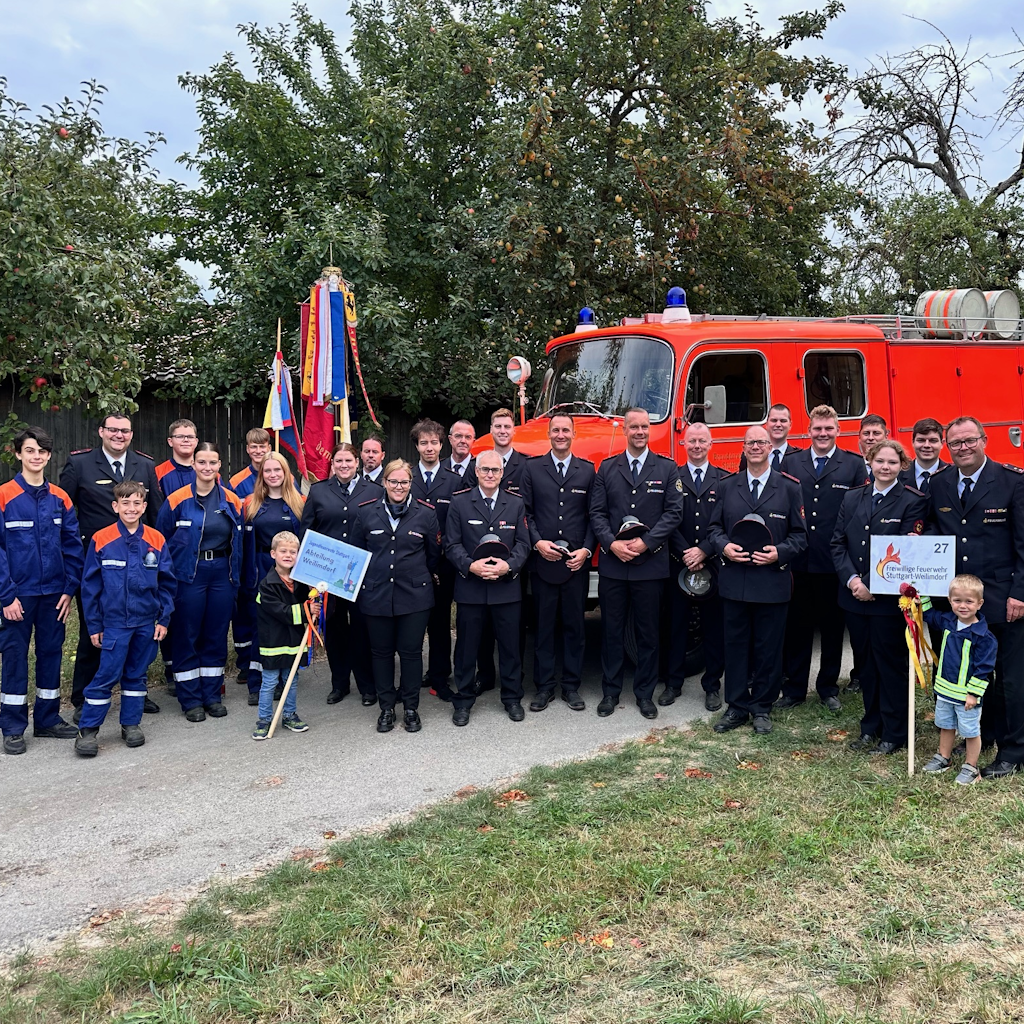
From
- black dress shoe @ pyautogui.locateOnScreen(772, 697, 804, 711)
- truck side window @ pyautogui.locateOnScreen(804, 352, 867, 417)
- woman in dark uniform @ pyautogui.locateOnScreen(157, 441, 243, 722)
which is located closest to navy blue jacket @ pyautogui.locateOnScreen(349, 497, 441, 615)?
woman in dark uniform @ pyautogui.locateOnScreen(157, 441, 243, 722)

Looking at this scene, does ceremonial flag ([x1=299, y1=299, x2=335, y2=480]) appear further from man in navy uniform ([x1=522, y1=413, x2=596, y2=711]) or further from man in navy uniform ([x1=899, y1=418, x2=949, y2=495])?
man in navy uniform ([x1=899, y1=418, x2=949, y2=495])

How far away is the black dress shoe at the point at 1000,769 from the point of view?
534cm

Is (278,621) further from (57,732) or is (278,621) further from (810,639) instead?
(810,639)

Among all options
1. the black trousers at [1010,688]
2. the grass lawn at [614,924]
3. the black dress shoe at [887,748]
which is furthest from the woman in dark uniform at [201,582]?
the black trousers at [1010,688]

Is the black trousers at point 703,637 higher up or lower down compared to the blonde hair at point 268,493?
lower down

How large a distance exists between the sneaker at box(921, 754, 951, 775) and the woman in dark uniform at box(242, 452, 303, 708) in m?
4.60

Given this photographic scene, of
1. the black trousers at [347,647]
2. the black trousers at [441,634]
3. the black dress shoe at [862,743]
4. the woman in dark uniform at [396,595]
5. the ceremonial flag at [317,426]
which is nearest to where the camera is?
the black dress shoe at [862,743]

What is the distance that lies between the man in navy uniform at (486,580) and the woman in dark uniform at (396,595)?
0.26 meters

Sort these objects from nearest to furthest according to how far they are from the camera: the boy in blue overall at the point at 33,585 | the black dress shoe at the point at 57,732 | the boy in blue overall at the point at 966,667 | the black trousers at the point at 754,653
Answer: the boy in blue overall at the point at 966,667
the boy in blue overall at the point at 33,585
the black trousers at the point at 754,653
the black dress shoe at the point at 57,732

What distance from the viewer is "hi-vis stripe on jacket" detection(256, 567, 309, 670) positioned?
6.60 meters

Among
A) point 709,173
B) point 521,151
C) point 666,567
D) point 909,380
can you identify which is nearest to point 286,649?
point 666,567

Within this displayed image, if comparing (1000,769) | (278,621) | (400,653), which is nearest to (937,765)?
(1000,769)

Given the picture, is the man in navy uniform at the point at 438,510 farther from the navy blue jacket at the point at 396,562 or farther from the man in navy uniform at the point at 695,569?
the man in navy uniform at the point at 695,569

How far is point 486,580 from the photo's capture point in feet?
22.6
